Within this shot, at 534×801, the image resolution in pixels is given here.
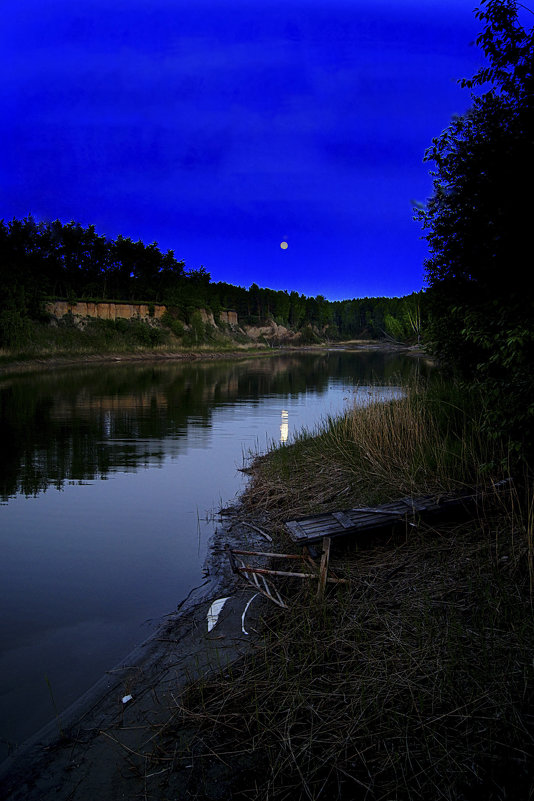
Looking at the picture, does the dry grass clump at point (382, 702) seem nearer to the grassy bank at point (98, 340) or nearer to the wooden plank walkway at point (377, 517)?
the wooden plank walkway at point (377, 517)

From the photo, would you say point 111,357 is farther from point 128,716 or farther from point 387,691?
point 387,691

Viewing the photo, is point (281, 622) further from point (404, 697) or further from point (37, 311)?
point (37, 311)

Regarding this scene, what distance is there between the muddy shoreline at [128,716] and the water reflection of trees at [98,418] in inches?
283

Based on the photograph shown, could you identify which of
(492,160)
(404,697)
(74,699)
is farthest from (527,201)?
(74,699)

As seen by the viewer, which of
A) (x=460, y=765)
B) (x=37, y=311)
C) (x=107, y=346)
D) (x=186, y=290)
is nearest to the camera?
(x=460, y=765)

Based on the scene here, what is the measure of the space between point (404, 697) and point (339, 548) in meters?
3.09

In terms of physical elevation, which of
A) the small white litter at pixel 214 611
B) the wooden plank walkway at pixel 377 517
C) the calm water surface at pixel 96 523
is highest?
the wooden plank walkway at pixel 377 517

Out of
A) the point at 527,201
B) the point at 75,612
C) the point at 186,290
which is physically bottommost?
the point at 75,612

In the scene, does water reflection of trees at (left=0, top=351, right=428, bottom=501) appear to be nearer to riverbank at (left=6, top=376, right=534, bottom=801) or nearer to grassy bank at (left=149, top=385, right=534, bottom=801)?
grassy bank at (left=149, top=385, right=534, bottom=801)

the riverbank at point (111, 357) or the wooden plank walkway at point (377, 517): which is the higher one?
the riverbank at point (111, 357)

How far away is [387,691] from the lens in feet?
12.1

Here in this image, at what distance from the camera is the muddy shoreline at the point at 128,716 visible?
3373 millimetres

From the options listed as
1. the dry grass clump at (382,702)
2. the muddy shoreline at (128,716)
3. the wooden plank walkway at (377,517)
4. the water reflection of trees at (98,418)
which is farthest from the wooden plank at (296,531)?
the water reflection of trees at (98,418)

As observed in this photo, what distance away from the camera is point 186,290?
3538 inches
